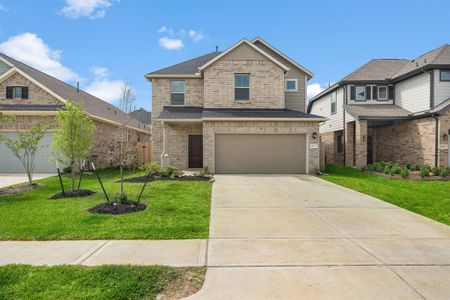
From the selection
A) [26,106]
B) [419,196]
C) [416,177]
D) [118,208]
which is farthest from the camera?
[26,106]

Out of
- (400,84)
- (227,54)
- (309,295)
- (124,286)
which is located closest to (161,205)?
(124,286)

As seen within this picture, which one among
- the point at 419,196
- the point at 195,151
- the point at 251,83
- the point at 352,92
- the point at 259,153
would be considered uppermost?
the point at 352,92

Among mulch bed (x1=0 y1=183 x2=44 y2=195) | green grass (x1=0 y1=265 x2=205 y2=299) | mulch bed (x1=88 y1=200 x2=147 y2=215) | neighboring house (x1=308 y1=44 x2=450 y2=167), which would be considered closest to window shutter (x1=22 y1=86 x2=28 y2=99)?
mulch bed (x1=0 y1=183 x2=44 y2=195)

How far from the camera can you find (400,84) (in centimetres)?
1894

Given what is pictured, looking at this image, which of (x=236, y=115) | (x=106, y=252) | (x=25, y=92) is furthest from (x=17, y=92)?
(x=106, y=252)

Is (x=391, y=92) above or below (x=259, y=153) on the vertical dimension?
above

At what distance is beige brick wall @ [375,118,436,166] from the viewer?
625 inches

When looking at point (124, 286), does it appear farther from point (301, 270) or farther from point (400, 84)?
point (400, 84)

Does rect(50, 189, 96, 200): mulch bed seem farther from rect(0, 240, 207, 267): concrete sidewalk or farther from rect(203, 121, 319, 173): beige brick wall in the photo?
rect(203, 121, 319, 173): beige brick wall

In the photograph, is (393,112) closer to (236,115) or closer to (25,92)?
(236,115)

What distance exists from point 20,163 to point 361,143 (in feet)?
67.7

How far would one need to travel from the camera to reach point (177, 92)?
17641 millimetres

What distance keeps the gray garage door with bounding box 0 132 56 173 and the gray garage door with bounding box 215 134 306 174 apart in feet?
31.4

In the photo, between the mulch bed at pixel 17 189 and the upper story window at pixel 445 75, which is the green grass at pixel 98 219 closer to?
the mulch bed at pixel 17 189
